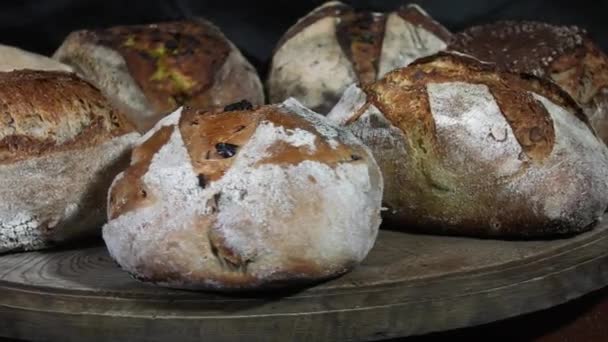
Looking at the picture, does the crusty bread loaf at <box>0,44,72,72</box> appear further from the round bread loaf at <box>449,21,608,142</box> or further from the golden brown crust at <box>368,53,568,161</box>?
the round bread loaf at <box>449,21,608,142</box>

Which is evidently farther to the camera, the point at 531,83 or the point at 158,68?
the point at 158,68

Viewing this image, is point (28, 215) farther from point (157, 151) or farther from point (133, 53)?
point (133, 53)

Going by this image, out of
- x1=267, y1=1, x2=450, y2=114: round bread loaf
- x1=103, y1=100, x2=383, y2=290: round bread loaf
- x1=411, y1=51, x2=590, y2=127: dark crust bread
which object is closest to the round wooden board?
x1=103, y1=100, x2=383, y2=290: round bread loaf

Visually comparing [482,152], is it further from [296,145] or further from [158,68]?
[158,68]

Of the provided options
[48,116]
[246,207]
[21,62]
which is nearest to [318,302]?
[246,207]

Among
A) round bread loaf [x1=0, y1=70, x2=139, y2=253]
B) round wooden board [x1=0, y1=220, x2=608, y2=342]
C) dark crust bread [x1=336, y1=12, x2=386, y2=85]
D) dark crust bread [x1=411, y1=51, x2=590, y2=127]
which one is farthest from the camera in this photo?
dark crust bread [x1=336, y1=12, x2=386, y2=85]

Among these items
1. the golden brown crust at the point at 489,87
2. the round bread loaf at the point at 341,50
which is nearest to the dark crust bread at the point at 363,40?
the round bread loaf at the point at 341,50
